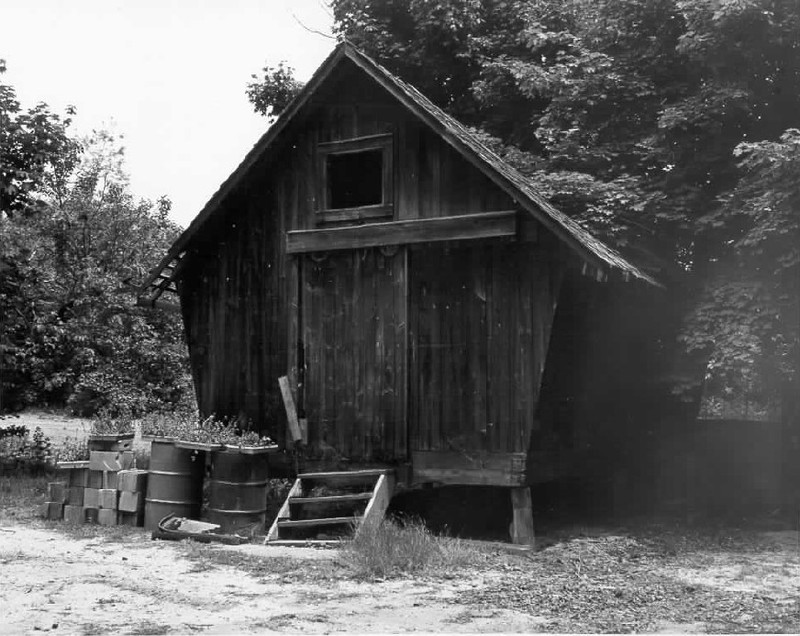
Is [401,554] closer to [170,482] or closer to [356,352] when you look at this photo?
[356,352]

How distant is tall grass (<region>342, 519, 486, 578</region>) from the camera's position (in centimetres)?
1080

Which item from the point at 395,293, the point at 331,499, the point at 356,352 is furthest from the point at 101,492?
the point at 395,293

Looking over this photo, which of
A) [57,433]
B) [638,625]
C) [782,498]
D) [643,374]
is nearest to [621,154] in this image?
[643,374]

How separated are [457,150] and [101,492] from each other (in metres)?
7.10

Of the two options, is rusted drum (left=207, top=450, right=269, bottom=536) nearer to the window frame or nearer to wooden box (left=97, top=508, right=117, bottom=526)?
wooden box (left=97, top=508, right=117, bottom=526)

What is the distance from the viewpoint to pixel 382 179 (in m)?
14.6

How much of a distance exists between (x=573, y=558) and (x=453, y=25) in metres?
15.0

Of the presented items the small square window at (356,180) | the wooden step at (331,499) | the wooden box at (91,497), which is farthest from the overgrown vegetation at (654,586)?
the small square window at (356,180)

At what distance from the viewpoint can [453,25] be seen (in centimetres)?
2373

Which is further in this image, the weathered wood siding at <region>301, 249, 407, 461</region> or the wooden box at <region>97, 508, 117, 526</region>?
the wooden box at <region>97, 508, 117, 526</region>

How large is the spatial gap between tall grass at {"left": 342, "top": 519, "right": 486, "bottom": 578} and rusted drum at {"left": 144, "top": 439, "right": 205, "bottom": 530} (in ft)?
10.9

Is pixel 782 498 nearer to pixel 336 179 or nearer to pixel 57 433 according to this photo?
pixel 336 179

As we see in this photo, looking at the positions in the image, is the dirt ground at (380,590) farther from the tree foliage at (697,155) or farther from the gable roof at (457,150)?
the gable roof at (457,150)

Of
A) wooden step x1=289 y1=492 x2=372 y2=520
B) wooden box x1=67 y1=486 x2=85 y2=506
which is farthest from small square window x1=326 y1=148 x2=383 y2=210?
wooden box x1=67 y1=486 x2=85 y2=506
